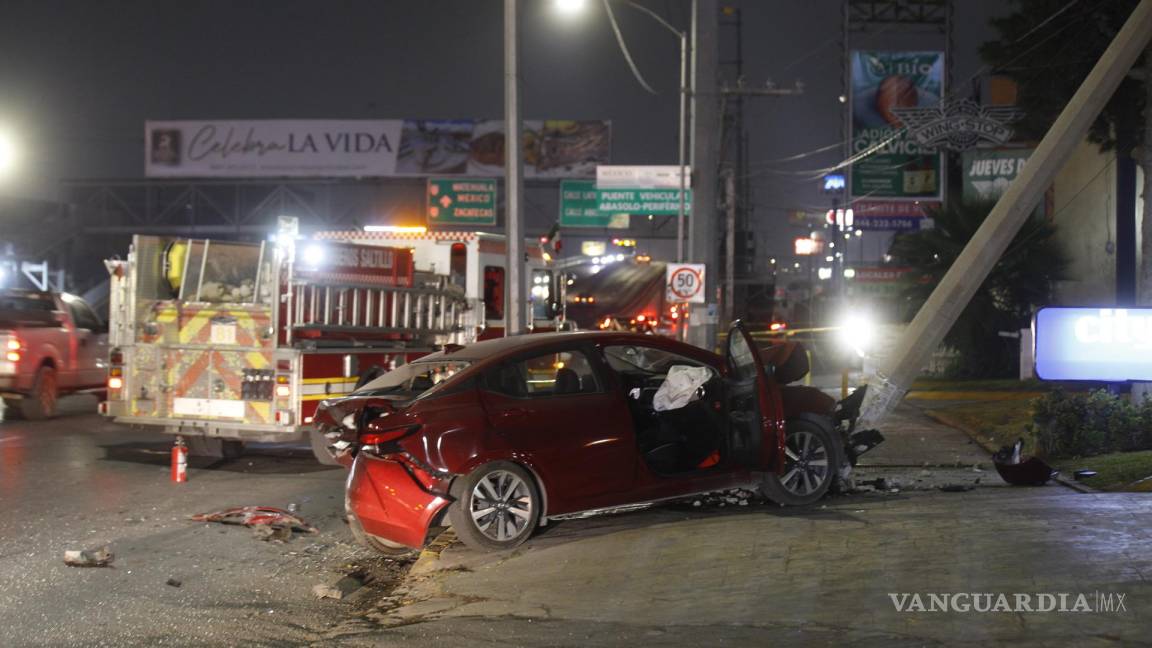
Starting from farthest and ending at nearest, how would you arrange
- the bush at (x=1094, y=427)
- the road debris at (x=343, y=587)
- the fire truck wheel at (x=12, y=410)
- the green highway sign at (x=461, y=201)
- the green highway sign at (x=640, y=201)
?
the green highway sign at (x=461, y=201) < the green highway sign at (x=640, y=201) < the fire truck wheel at (x=12, y=410) < the bush at (x=1094, y=427) < the road debris at (x=343, y=587)

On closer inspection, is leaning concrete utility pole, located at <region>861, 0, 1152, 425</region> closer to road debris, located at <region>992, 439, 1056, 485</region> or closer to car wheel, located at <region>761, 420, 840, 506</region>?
road debris, located at <region>992, 439, 1056, 485</region>

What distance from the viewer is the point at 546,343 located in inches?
329

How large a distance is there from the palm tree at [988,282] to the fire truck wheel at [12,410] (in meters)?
17.9

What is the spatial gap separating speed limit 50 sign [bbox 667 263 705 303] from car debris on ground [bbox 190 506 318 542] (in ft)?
31.9

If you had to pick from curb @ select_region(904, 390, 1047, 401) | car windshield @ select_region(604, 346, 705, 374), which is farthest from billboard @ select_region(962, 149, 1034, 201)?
car windshield @ select_region(604, 346, 705, 374)

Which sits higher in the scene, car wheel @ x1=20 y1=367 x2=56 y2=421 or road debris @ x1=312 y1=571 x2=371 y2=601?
car wheel @ x1=20 y1=367 x2=56 y2=421

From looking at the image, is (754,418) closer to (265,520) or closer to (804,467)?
(804,467)

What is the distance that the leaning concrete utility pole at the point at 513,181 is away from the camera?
14289mm

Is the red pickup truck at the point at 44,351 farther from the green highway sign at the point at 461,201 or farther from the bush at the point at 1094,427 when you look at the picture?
the green highway sign at the point at 461,201

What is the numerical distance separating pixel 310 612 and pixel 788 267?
451 feet

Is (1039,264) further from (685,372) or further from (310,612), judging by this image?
(310,612)

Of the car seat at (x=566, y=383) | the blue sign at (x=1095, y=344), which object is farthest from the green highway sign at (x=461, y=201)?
the car seat at (x=566, y=383)

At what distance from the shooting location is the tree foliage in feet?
52.2

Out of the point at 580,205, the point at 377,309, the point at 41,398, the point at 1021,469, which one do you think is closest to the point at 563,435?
the point at 1021,469
